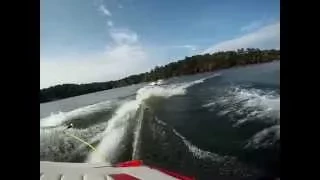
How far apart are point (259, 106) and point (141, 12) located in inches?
24.5

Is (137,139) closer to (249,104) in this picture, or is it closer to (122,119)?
(122,119)

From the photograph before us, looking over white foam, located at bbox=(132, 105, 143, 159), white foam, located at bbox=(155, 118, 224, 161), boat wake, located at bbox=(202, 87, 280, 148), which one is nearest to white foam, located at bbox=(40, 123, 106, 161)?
white foam, located at bbox=(132, 105, 143, 159)

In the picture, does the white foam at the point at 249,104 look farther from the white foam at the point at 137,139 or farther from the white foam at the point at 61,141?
the white foam at the point at 61,141

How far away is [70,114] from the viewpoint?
1.72 meters

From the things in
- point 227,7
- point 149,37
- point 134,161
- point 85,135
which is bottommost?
point 134,161

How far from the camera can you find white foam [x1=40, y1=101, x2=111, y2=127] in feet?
5.55

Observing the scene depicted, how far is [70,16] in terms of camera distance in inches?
67.2

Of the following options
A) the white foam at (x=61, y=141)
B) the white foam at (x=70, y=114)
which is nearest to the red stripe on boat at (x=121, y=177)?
the white foam at (x=61, y=141)

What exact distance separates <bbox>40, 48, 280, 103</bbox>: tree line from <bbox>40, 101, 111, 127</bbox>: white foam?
67 millimetres

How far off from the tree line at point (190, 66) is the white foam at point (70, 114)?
67mm
